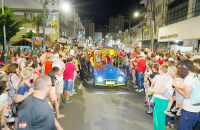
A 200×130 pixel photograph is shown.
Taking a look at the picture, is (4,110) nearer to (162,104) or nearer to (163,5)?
(162,104)

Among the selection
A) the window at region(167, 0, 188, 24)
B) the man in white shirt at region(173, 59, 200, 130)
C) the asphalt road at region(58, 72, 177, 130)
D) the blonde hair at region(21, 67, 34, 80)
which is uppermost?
the window at region(167, 0, 188, 24)

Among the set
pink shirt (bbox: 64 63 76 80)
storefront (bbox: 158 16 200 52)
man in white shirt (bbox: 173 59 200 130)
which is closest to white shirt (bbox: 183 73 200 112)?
man in white shirt (bbox: 173 59 200 130)

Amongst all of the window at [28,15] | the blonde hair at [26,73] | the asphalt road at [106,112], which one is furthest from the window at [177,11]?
the window at [28,15]

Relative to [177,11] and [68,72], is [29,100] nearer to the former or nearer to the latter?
[68,72]

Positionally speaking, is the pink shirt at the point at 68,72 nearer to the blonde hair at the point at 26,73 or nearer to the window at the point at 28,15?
the blonde hair at the point at 26,73

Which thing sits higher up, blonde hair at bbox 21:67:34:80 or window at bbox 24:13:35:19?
window at bbox 24:13:35:19

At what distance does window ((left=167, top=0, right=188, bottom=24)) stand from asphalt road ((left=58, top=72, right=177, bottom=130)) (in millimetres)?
14938

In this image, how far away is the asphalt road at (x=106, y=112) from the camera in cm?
500

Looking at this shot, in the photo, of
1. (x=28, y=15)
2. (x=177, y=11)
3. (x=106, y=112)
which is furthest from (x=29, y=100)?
(x=28, y=15)

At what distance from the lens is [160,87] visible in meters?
4.08

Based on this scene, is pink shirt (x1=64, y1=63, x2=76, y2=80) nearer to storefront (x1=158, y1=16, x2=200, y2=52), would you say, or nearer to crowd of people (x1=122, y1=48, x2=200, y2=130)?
crowd of people (x1=122, y1=48, x2=200, y2=130)

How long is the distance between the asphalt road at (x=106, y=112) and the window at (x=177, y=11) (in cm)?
1494

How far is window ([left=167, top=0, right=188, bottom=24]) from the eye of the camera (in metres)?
18.6

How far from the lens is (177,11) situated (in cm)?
2056
